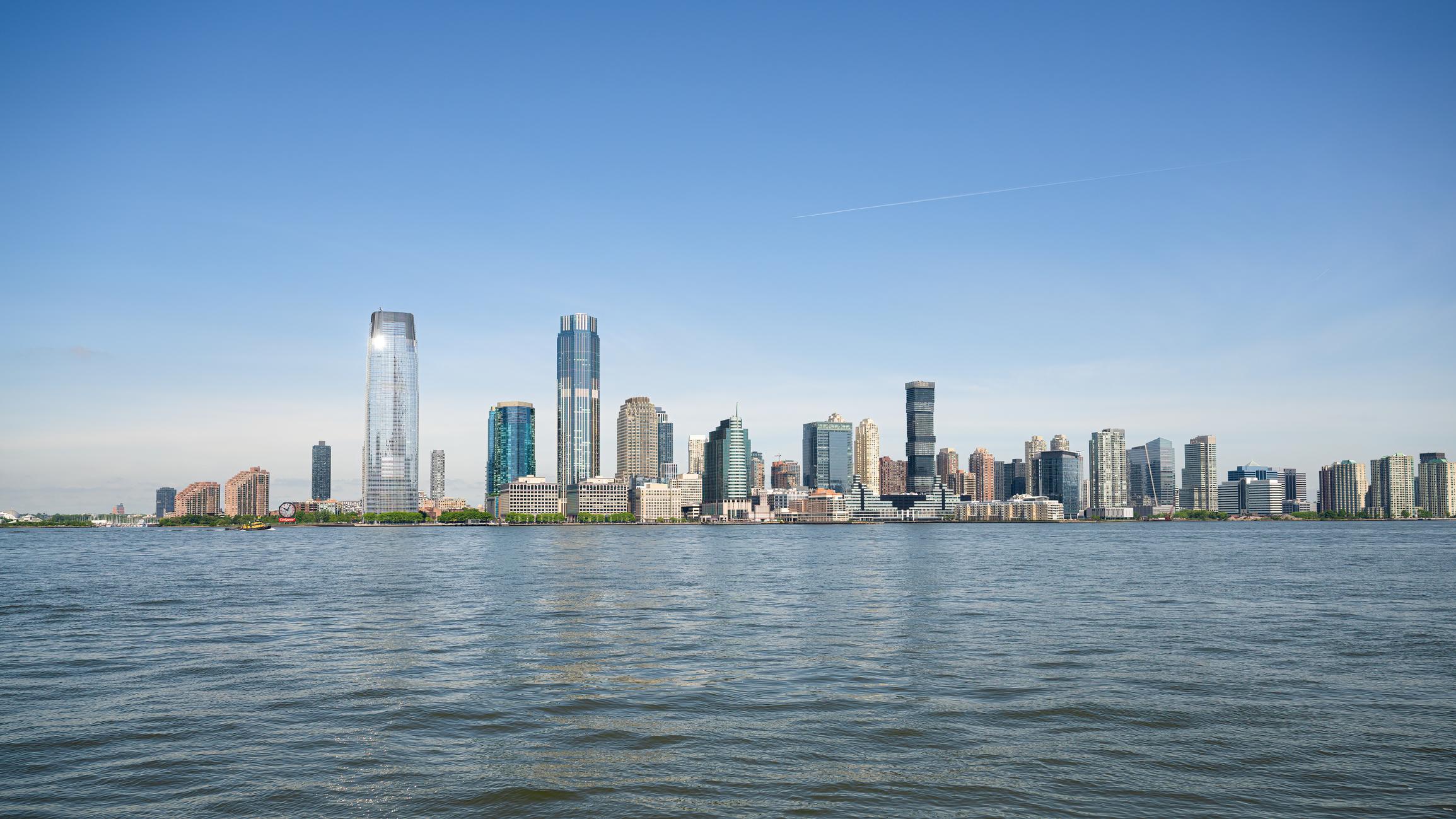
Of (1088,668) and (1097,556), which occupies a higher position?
(1088,668)

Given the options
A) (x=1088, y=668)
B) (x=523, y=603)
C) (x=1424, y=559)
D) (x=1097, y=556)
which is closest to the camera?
(x=1088, y=668)

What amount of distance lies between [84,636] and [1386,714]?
174 feet

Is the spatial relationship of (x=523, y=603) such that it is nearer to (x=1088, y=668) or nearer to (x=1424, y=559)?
(x=1088, y=668)

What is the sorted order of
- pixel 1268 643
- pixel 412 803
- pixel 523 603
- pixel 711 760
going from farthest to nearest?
pixel 523 603, pixel 1268 643, pixel 711 760, pixel 412 803

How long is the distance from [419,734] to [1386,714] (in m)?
27.6

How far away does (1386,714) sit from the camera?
26.9m

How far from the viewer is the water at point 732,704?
20.2m

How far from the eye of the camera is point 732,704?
1123 inches

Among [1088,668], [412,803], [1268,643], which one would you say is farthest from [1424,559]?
[412,803]

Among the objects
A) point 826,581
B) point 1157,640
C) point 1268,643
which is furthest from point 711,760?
point 826,581

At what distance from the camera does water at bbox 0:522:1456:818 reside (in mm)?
20203

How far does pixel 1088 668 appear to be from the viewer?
34.2 meters

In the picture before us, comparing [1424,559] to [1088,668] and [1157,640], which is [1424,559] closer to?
[1157,640]

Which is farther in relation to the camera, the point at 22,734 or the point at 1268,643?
the point at 1268,643
